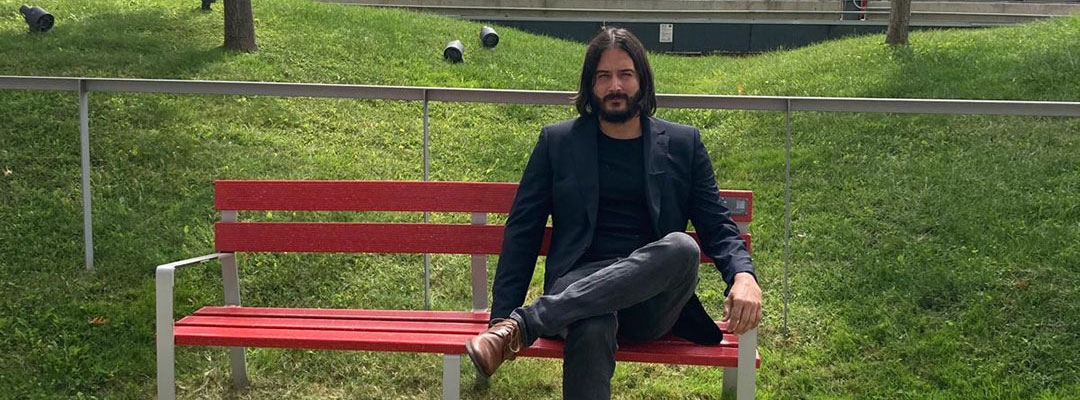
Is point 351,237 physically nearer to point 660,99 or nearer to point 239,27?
point 660,99

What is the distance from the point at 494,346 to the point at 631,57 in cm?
130

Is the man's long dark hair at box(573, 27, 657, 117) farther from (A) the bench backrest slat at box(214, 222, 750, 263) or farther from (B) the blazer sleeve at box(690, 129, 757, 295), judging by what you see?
(A) the bench backrest slat at box(214, 222, 750, 263)

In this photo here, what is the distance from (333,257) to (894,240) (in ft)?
10.7

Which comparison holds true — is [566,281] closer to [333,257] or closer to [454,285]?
[454,285]

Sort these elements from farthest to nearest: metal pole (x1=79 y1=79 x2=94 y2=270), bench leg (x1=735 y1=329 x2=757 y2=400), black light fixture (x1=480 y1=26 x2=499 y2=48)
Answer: black light fixture (x1=480 y1=26 x2=499 y2=48)
metal pole (x1=79 y1=79 x2=94 y2=270)
bench leg (x1=735 y1=329 x2=757 y2=400)

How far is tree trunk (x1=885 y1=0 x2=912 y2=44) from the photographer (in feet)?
39.9

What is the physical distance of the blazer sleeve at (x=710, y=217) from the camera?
3.78 m

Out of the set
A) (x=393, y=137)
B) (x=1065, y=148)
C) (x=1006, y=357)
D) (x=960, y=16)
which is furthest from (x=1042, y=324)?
(x=960, y=16)

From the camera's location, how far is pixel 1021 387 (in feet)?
15.1

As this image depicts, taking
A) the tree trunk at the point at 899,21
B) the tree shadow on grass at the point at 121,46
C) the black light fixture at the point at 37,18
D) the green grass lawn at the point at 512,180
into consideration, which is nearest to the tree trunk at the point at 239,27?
the tree shadow on grass at the point at 121,46

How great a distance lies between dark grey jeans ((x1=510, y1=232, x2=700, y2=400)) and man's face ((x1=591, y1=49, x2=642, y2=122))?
A: 632 mm

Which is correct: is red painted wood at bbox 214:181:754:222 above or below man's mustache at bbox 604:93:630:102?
below

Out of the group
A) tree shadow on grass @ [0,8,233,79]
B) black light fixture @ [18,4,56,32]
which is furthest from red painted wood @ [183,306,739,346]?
black light fixture @ [18,4,56,32]

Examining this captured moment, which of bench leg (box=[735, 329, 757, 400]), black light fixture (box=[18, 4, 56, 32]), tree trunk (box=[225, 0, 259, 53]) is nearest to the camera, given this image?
bench leg (box=[735, 329, 757, 400])
